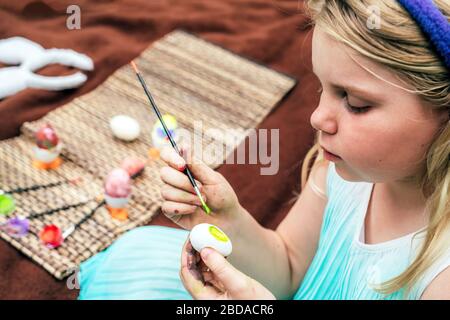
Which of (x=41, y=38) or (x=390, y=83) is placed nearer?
(x=390, y=83)

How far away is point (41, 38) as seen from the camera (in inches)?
67.4

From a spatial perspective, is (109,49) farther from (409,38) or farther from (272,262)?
(409,38)

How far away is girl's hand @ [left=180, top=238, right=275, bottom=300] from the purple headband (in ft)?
1.07

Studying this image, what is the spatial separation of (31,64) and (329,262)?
45.6 inches

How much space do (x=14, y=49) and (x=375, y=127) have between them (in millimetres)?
1317

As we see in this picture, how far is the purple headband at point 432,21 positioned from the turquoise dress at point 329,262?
0.26 m

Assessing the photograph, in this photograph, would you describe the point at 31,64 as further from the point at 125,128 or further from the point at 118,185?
the point at 118,185

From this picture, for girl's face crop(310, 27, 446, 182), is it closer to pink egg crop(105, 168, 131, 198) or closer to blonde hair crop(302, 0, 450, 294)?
blonde hair crop(302, 0, 450, 294)

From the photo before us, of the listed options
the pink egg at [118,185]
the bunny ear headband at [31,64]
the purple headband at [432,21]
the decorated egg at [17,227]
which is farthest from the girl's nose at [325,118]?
the bunny ear headband at [31,64]

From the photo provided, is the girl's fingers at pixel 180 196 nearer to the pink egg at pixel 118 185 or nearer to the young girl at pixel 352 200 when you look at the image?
the young girl at pixel 352 200

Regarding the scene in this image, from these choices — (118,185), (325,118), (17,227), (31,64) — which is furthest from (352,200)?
(31,64)

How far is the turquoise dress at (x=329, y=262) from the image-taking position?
2.42 ft

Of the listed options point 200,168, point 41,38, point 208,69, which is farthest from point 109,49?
point 200,168

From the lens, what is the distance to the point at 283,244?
0.89 meters
